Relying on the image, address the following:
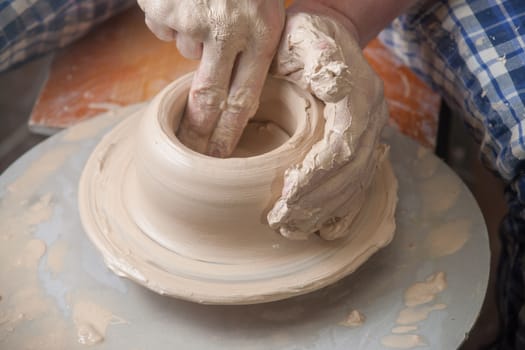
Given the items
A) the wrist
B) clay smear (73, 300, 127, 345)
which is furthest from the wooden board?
clay smear (73, 300, 127, 345)

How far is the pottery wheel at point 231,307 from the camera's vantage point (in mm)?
1133

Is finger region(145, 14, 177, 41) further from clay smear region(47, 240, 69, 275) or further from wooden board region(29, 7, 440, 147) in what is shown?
wooden board region(29, 7, 440, 147)

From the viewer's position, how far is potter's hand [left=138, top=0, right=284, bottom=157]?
1104mm

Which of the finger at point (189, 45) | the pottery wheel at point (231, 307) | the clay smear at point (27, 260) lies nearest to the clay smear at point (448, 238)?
the pottery wheel at point (231, 307)

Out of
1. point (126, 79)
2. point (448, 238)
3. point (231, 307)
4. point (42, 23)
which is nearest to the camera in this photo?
point (231, 307)

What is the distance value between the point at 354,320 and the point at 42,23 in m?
1.20

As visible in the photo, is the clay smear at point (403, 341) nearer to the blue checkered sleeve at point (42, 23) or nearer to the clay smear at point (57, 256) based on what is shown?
the clay smear at point (57, 256)

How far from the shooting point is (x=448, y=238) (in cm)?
129

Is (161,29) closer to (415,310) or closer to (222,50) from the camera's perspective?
(222,50)

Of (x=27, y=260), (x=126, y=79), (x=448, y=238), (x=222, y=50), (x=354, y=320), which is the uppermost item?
(x=222, y=50)

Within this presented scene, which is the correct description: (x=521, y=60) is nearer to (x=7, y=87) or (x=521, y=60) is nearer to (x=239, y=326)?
(x=239, y=326)

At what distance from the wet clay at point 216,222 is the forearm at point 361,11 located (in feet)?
0.60

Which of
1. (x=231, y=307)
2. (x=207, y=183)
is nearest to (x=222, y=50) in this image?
(x=207, y=183)

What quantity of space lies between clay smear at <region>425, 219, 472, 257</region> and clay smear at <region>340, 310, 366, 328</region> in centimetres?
22
